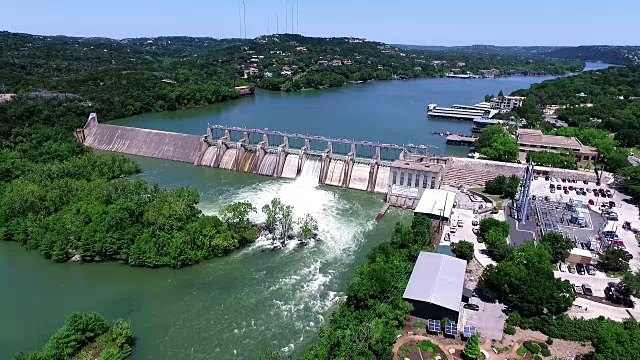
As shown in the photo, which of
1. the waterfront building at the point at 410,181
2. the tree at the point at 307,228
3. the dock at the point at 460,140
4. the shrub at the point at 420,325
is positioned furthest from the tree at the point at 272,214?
the dock at the point at 460,140

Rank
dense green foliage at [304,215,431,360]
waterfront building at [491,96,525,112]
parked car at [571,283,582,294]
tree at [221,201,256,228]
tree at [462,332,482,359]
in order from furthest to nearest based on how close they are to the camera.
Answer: waterfront building at [491,96,525,112], tree at [221,201,256,228], parked car at [571,283,582,294], tree at [462,332,482,359], dense green foliage at [304,215,431,360]

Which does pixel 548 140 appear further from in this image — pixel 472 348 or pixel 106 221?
pixel 106 221

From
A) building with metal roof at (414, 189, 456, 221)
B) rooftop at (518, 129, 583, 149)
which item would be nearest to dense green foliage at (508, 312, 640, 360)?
building with metal roof at (414, 189, 456, 221)

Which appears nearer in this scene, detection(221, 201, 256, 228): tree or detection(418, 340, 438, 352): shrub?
detection(418, 340, 438, 352): shrub

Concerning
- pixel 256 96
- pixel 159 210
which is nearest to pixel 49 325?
pixel 159 210

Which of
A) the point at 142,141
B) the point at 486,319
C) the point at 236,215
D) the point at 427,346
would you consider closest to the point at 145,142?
the point at 142,141

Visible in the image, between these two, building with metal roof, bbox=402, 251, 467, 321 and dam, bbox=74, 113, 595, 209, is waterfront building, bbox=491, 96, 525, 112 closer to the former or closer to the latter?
dam, bbox=74, 113, 595, 209
